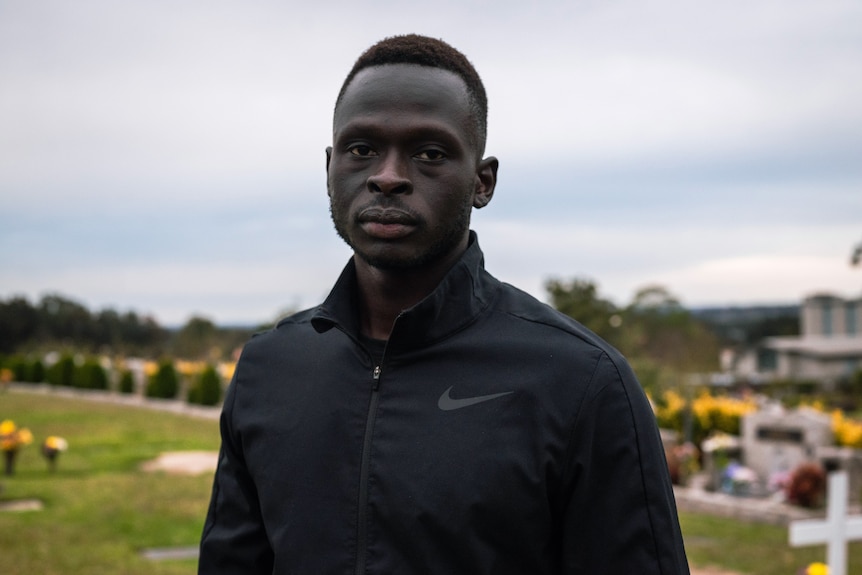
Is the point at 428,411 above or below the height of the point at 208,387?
above

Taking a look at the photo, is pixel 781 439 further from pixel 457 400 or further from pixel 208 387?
pixel 208 387

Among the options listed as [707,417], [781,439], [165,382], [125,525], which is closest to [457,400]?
[125,525]

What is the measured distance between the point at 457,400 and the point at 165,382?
23187 mm

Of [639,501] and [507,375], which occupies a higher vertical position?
[507,375]

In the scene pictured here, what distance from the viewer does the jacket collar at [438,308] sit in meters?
1.78

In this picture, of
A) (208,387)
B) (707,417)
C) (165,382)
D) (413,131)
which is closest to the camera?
(413,131)

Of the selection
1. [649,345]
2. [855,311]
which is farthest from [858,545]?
[855,311]

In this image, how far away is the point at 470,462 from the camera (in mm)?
1644

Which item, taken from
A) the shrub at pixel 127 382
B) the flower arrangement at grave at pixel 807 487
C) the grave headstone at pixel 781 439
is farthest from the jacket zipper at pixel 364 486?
the shrub at pixel 127 382

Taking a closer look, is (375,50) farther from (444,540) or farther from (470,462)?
(444,540)

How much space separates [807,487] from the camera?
10.4m

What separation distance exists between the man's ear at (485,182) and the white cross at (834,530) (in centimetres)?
501

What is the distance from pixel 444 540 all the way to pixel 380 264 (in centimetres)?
52

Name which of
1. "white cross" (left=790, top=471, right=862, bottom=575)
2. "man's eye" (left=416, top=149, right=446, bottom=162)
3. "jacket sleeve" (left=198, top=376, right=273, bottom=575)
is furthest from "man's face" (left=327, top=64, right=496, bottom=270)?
"white cross" (left=790, top=471, right=862, bottom=575)
